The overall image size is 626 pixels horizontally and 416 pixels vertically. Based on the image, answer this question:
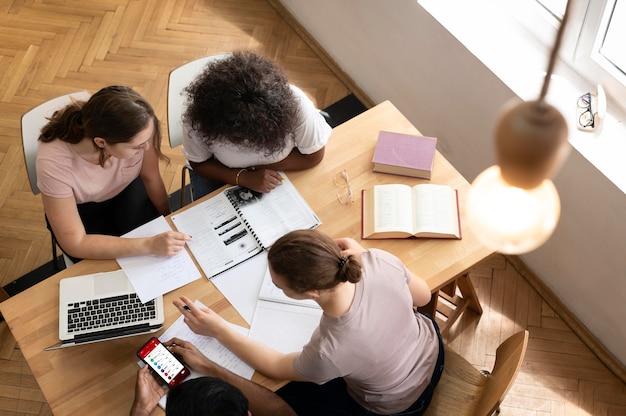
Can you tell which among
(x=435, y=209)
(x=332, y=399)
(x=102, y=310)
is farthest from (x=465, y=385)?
(x=102, y=310)

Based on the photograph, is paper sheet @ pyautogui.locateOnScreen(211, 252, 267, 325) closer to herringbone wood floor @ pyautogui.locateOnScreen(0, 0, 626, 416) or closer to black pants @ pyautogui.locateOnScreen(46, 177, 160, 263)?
black pants @ pyautogui.locateOnScreen(46, 177, 160, 263)

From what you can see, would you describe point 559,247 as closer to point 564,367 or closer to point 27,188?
point 564,367

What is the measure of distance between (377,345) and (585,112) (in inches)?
52.9

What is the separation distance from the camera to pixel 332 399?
2.29 m

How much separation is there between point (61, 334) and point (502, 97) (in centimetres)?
189

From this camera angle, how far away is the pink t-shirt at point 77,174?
7.84ft

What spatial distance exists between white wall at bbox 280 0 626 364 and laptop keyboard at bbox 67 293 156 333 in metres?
1.63

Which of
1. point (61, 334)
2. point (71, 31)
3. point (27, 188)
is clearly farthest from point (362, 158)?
point (71, 31)

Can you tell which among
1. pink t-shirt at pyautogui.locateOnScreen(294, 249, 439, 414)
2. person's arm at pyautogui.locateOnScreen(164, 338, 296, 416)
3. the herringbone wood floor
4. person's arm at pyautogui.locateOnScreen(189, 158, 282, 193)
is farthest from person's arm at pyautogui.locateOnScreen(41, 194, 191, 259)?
the herringbone wood floor

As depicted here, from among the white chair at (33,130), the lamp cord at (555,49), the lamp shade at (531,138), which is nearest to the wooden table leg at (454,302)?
the white chair at (33,130)

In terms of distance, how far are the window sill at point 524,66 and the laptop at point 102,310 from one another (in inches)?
62.3

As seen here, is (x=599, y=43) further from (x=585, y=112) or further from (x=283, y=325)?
(x=283, y=325)

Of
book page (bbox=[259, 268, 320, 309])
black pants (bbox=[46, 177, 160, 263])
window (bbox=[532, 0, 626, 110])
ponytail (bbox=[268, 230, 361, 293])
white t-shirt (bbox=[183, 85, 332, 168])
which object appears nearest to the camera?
ponytail (bbox=[268, 230, 361, 293])

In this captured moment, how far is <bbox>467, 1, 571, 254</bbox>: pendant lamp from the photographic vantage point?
3.09 feet
